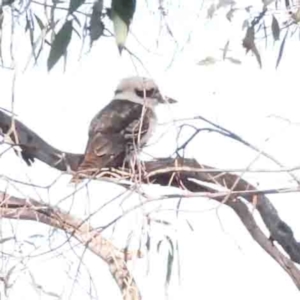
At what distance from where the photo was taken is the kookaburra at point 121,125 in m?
2.22

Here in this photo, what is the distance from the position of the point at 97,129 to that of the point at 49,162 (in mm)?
361

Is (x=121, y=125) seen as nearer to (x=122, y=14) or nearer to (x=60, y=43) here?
(x=60, y=43)

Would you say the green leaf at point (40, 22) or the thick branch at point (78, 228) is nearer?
the thick branch at point (78, 228)

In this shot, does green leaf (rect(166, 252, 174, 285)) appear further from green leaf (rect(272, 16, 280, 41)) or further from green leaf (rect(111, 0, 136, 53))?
green leaf (rect(272, 16, 280, 41))

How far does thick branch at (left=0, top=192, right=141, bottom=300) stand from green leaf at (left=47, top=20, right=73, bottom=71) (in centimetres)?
27

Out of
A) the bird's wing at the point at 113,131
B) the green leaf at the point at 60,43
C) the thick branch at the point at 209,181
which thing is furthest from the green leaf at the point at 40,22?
the bird's wing at the point at 113,131

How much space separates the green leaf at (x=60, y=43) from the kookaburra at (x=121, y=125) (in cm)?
49

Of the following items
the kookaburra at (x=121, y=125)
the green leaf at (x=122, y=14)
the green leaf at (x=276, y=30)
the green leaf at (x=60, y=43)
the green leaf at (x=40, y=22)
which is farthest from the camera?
the kookaburra at (x=121, y=125)

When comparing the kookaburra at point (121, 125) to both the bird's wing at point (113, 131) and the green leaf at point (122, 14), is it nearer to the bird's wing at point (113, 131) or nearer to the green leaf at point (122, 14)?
the bird's wing at point (113, 131)

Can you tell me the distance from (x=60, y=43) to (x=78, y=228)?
33cm

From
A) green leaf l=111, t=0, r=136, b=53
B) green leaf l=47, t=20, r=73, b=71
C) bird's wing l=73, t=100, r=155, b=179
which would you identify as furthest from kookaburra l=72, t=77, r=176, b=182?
green leaf l=111, t=0, r=136, b=53

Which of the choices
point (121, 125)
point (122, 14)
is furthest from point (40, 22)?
point (121, 125)

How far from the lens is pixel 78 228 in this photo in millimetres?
1603

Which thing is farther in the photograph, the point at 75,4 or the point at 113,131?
the point at 113,131
